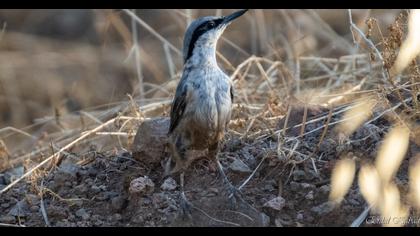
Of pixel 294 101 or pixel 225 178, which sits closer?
pixel 225 178

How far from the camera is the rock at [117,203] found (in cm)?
517

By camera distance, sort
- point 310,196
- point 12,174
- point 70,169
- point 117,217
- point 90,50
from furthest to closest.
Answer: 1. point 90,50
2. point 12,174
3. point 70,169
4. point 117,217
5. point 310,196

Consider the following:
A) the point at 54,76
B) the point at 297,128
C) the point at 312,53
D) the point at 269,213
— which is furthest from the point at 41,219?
the point at 54,76

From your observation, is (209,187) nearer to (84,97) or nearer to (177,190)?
(177,190)

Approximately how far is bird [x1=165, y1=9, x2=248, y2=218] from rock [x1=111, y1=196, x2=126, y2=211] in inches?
13.4

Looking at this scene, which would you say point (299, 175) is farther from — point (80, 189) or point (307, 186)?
point (80, 189)

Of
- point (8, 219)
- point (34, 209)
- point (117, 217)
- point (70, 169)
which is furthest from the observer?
point (70, 169)

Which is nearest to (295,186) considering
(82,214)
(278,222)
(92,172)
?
(278,222)

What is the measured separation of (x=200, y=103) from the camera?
204 inches

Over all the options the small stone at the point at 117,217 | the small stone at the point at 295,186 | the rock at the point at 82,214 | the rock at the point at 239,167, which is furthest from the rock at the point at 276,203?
the rock at the point at 82,214

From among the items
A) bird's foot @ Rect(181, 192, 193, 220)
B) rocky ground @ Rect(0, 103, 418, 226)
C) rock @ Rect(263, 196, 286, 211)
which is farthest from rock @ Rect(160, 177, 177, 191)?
rock @ Rect(263, 196, 286, 211)

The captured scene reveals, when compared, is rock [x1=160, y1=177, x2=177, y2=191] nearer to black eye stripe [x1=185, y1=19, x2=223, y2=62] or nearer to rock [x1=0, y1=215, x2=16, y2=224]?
black eye stripe [x1=185, y1=19, x2=223, y2=62]

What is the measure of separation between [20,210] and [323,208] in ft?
5.91

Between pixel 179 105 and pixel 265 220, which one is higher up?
pixel 179 105
